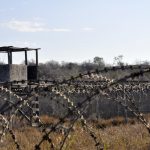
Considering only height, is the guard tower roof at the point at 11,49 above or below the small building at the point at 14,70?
above

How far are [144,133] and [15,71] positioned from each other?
14.6 m

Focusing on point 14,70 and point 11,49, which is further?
point 11,49

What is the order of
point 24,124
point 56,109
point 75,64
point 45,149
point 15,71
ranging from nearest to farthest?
1. point 45,149
2. point 24,124
3. point 15,71
4. point 56,109
5. point 75,64

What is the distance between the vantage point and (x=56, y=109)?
103ft

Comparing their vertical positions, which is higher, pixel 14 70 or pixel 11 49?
pixel 11 49

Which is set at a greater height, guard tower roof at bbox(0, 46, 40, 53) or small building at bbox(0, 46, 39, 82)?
guard tower roof at bbox(0, 46, 40, 53)

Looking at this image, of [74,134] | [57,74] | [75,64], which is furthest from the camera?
[75,64]

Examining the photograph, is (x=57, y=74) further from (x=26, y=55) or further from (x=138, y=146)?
(x=138, y=146)

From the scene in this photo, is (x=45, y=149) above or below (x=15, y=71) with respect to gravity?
below

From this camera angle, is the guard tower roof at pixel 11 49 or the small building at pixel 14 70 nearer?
the small building at pixel 14 70

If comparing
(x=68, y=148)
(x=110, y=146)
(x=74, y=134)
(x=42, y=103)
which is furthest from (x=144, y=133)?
(x=42, y=103)

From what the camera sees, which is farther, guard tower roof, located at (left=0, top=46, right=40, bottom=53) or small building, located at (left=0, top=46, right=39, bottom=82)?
guard tower roof, located at (left=0, top=46, right=40, bottom=53)

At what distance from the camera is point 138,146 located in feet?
38.5

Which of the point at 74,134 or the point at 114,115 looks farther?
the point at 114,115
